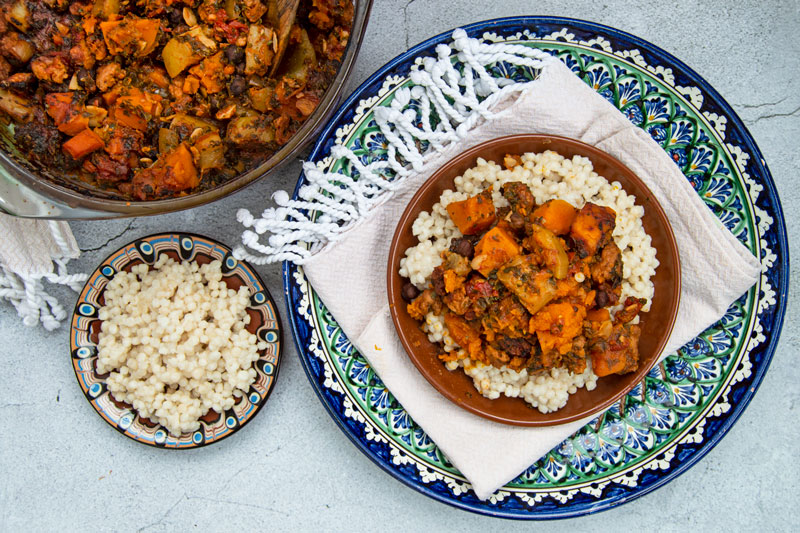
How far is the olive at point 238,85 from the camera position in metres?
1.88

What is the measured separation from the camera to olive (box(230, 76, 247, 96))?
6.16 ft

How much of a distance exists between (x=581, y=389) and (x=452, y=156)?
91 cm

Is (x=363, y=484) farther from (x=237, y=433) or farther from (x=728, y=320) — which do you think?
(x=728, y=320)

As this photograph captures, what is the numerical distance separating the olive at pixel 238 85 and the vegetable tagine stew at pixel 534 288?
0.79 metres

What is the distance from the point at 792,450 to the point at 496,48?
1978 mm

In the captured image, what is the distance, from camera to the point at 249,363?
7.34 ft

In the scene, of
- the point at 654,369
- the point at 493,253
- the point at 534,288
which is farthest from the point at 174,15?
the point at 654,369

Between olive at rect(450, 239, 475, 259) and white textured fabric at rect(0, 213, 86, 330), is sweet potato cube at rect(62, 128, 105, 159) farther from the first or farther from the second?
olive at rect(450, 239, 475, 259)

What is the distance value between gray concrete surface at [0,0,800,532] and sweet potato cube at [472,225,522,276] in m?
0.94

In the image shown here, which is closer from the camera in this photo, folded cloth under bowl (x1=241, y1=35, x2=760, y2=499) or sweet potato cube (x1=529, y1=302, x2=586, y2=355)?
sweet potato cube (x1=529, y1=302, x2=586, y2=355)

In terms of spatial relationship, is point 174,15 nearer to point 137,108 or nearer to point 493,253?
point 137,108

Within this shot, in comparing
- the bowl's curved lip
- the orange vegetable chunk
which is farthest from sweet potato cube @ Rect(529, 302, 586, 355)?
the bowl's curved lip

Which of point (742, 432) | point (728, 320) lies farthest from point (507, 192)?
point (742, 432)

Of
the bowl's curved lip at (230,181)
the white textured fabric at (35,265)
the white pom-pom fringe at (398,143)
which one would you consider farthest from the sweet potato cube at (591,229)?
the white textured fabric at (35,265)
